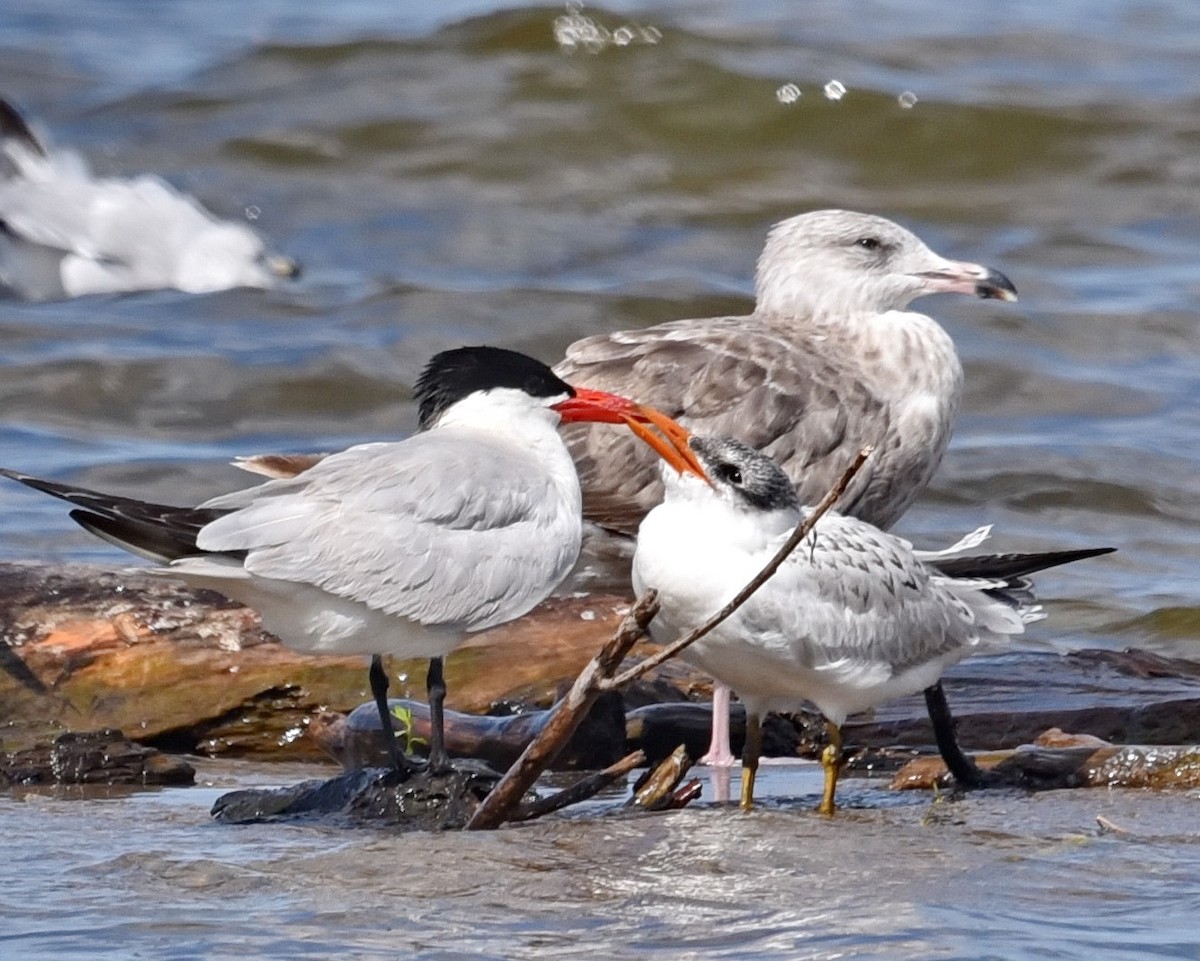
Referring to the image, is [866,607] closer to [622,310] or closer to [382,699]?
[382,699]

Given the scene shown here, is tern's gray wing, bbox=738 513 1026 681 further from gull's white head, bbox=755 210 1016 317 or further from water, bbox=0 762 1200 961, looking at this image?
gull's white head, bbox=755 210 1016 317

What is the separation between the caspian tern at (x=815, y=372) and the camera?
7566 mm

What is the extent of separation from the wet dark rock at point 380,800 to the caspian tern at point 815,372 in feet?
7.28

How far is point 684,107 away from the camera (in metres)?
17.1

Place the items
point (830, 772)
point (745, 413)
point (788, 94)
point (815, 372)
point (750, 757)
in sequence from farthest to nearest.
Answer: point (788, 94)
point (815, 372)
point (745, 413)
point (750, 757)
point (830, 772)

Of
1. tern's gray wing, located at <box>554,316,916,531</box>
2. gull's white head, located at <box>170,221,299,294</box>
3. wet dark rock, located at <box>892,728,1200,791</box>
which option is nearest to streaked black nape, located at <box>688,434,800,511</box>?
wet dark rock, located at <box>892,728,1200,791</box>

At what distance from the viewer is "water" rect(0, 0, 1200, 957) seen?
434 cm

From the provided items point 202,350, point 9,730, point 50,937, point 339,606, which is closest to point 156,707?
point 9,730

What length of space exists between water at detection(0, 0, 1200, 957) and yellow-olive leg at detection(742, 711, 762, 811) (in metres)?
0.22

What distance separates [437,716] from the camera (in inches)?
219

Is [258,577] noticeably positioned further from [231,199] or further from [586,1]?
[586,1]

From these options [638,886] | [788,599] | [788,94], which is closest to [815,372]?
[788,599]

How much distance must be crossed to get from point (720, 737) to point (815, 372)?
1923 mm

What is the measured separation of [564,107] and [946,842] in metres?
12.8
